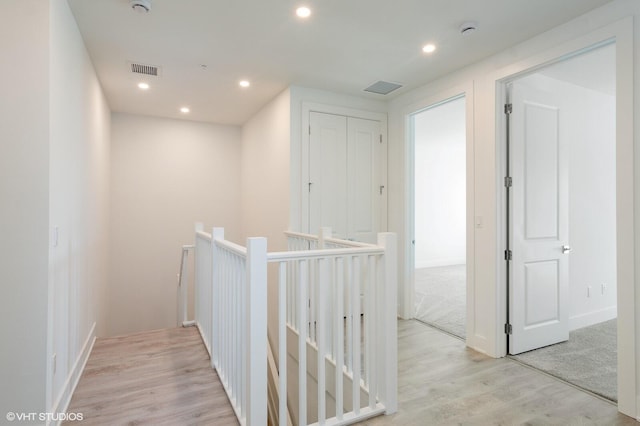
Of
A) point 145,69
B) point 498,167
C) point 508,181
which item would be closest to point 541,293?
point 508,181

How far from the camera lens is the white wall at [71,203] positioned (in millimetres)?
1898

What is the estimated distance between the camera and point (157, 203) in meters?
4.91

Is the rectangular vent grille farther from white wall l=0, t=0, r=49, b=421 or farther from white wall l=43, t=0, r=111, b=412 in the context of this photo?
white wall l=0, t=0, r=49, b=421

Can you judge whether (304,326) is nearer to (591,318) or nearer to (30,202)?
(30,202)

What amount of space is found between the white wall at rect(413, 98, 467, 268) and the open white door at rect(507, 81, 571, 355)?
3985 millimetres

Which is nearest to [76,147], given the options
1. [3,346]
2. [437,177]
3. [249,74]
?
[3,346]

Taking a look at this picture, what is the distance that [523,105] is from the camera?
293cm

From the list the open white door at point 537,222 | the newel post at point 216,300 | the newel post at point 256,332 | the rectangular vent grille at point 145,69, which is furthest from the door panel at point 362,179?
the newel post at point 256,332

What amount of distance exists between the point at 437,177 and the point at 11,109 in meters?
7.49

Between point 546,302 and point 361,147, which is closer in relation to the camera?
point 546,302

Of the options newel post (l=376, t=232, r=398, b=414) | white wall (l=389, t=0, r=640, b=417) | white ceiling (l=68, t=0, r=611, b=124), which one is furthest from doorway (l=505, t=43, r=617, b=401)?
newel post (l=376, t=232, r=398, b=414)

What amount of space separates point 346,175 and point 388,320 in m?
2.22

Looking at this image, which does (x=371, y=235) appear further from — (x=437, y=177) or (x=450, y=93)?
(x=437, y=177)

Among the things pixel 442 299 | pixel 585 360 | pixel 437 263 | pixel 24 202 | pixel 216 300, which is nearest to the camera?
pixel 24 202
